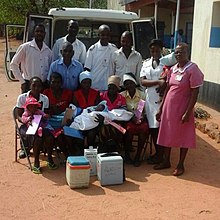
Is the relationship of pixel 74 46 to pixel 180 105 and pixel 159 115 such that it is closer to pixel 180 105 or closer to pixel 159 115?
pixel 159 115

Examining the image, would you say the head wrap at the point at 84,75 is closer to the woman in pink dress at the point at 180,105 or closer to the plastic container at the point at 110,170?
the woman in pink dress at the point at 180,105

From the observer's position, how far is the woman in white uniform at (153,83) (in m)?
5.07

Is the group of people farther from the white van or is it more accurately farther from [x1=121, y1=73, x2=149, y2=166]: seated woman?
the white van

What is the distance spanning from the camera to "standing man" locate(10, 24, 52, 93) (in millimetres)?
A: 5320

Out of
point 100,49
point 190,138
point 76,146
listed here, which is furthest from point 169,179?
point 100,49

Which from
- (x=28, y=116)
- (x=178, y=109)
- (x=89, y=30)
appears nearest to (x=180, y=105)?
(x=178, y=109)

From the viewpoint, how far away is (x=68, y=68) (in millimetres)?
5273

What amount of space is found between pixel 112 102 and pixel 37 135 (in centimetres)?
117

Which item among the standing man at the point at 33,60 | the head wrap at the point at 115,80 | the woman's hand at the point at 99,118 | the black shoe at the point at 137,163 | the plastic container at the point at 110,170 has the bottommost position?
the black shoe at the point at 137,163

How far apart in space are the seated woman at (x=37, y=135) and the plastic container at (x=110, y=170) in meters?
0.81

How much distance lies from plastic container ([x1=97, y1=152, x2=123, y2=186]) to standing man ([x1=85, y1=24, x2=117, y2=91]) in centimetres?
140

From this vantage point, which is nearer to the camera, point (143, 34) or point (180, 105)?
point (180, 105)

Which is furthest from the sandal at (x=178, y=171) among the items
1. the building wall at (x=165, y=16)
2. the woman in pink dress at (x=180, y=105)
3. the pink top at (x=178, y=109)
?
the building wall at (x=165, y=16)

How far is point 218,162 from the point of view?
18.4 feet
